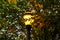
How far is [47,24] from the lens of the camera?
360cm

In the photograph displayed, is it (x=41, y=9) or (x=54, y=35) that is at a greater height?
(x=41, y=9)

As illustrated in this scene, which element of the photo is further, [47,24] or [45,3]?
[47,24]

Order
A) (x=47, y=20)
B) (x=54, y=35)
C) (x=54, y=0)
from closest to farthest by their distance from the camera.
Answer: (x=54, y=0) < (x=47, y=20) < (x=54, y=35)

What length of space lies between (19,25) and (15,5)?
0.61 m

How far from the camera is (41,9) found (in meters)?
3.45

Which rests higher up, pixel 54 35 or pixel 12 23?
pixel 12 23

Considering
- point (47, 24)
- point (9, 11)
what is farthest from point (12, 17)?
point (47, 24)

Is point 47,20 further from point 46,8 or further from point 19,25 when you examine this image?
point 19,25

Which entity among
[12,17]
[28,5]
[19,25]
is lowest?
[19,25]

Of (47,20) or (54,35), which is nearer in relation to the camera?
(47,20)

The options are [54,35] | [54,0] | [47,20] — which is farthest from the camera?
[54,35]

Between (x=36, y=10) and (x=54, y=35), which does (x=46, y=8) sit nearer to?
(x=36, y=10)

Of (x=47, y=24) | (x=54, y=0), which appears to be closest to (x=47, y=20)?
(x=47, y=24)

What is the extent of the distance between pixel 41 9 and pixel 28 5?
256 millimetres
